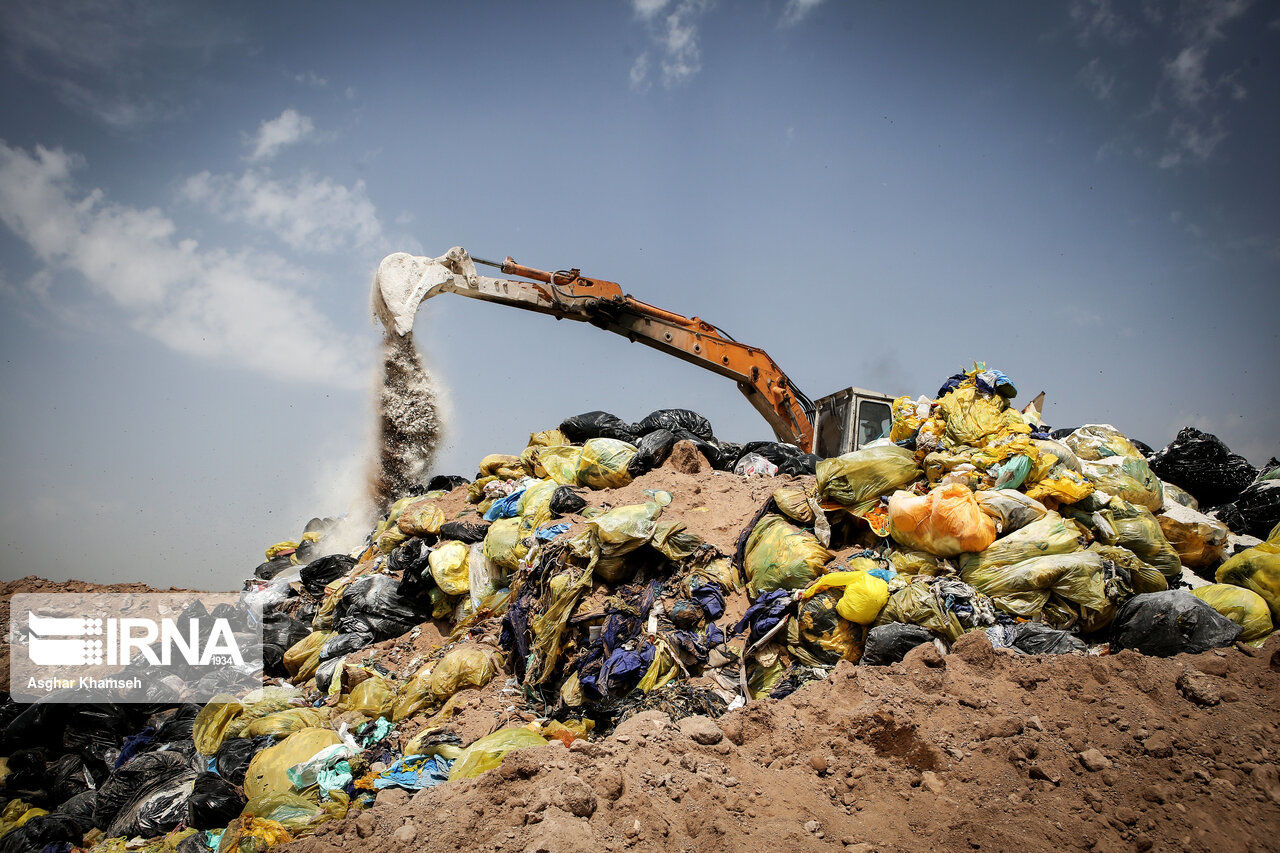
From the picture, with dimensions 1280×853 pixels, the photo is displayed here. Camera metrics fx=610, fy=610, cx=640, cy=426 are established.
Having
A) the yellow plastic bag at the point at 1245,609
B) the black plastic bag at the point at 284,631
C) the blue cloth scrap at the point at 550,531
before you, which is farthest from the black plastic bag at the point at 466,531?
the yellow plastic bag at the point at 1245,609

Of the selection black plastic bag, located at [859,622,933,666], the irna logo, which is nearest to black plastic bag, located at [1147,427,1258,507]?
black plastic bag, located at [859,622,933,666]

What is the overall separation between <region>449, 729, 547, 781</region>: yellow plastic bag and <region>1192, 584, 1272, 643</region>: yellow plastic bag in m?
3.34

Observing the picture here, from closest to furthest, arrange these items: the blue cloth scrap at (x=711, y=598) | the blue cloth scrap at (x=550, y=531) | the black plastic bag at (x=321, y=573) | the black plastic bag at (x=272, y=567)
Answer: the blue cloth scrap at (x=711, y=598), the blue cloth scrap at (x=550, y=531), the black plastic bag at (x=321, y=573), the black plastic bag at (x=272, y=567)

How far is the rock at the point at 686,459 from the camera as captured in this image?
19.0ft

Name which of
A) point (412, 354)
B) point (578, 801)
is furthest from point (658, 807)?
point (412, 354)

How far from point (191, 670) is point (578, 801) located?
501 cm

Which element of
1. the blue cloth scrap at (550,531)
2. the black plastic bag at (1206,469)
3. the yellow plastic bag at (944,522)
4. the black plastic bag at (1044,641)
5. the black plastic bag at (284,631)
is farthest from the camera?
the black plastic bag at (284,631)

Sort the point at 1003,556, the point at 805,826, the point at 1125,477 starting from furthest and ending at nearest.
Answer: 1. the point at 1125,477
2. the point at 1003,556
3. the point at 805,826

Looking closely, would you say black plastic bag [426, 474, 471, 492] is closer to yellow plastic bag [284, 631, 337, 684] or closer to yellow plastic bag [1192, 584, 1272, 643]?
yellow plastic bag [284, 631, 337, 684]

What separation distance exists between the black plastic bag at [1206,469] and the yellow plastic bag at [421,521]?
6.20 metres

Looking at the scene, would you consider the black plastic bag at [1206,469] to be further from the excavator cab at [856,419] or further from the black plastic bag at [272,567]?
the black plastic bag at [272,567]

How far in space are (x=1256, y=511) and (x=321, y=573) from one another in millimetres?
8107

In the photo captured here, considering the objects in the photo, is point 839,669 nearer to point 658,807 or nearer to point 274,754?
point 658,807

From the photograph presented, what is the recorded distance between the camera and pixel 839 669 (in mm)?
2885
